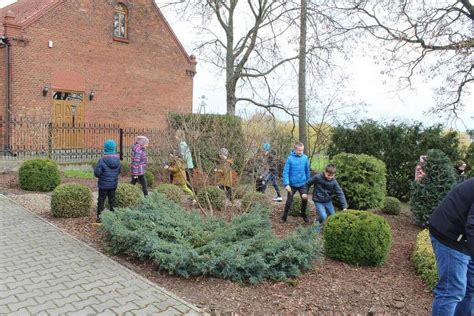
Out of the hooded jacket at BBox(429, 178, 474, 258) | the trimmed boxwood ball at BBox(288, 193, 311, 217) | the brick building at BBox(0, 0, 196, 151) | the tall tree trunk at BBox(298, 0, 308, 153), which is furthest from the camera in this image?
the brick building at BBox(0, 0, 196, 151)

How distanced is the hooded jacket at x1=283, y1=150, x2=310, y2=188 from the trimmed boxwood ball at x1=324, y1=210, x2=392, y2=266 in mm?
2304

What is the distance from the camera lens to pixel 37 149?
13391 millimetres

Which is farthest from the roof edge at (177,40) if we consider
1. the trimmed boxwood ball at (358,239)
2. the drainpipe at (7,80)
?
the trimmed boxwood ball at (358,239)

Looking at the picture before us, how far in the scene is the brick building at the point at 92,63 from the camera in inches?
659

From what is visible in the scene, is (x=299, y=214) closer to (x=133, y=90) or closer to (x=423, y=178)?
(x=423, y=178)

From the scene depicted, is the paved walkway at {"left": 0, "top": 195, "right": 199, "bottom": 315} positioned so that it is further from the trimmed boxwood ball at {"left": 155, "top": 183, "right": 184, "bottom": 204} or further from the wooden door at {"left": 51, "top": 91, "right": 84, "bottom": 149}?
the wooden door at {"left": 51, "top": 91, "right": 84, "bottom": 149}

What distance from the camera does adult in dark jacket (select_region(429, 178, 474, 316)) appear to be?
300cm

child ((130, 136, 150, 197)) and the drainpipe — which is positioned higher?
the drainpipe

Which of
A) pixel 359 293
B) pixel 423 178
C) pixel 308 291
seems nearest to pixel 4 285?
pixel 308 291

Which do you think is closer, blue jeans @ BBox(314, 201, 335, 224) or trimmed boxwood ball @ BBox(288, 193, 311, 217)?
blue jeans @ BBox(314, 201, 335, 224)

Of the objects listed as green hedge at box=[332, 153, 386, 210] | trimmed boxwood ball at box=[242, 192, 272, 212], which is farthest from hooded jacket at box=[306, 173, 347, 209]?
green hedge at box=[332, 153, 386, 210]

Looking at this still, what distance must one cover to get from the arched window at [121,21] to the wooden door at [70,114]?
4.31 m

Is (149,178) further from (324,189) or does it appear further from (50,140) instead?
(324,189)

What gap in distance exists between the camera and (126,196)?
730 cm
